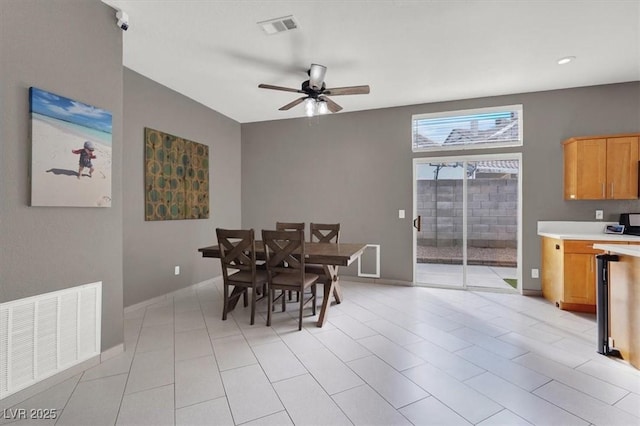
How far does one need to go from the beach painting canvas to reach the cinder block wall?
4072 mm

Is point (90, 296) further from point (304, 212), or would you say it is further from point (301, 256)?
point (304, 212)

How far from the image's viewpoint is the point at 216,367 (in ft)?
7.36

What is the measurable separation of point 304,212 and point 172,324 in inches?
109

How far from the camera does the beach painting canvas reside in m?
1.90

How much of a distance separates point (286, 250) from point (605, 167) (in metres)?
4.00

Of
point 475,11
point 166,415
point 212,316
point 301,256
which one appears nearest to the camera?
point 166,415

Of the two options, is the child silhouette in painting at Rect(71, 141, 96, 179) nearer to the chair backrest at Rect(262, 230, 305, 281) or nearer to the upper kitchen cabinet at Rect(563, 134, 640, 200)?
the chair backrest at Rect(262, 230, 305, 281)

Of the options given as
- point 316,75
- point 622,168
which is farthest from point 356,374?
point 622,168

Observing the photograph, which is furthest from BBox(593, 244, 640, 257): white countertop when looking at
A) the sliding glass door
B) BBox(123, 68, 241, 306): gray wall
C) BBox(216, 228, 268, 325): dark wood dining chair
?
BBox(123, 68, 241, 306): gray wall

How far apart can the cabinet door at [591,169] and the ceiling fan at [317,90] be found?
9.65 ft

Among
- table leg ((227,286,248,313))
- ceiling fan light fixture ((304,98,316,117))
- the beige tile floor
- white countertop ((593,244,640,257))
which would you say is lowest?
the beige tile floor

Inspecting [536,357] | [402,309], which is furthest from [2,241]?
[536,357]

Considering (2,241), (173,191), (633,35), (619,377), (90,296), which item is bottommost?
(619,377)

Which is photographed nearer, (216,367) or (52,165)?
(52,165)
